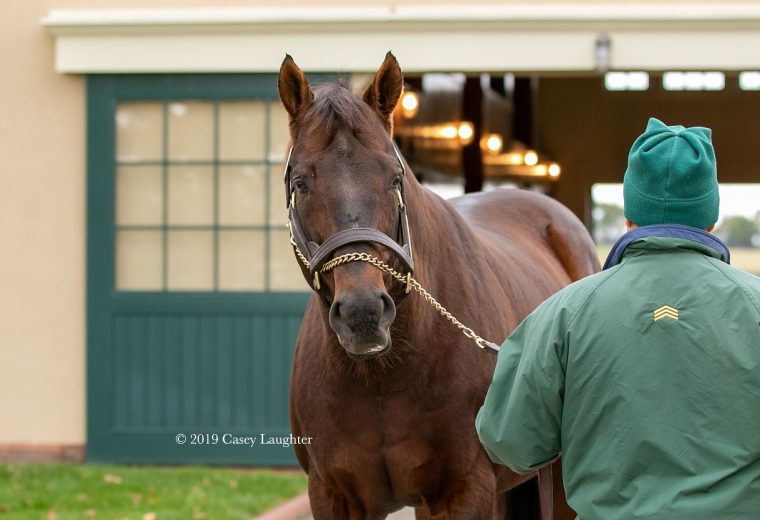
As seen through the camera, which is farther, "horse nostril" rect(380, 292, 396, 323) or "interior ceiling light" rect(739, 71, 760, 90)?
"interior ceiling light" rect(739, 71, 760, 90)

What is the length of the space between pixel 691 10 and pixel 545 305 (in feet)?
19.6

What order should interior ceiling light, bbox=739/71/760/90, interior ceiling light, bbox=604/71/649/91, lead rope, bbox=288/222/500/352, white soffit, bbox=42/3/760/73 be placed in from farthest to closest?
interior ceiling light, bbox=604/71/649/91 → interior ceiling light, bbox=739/71/760/90 → white soffit, bbox=42/3/760/73 → lead rope, bbox=288/222/500/352

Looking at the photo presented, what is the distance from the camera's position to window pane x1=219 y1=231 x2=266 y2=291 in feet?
27.2

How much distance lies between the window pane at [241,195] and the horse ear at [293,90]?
193 inches

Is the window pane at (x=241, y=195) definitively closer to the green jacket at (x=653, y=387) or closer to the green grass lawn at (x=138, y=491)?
the green grass lawn at (x=138, y=491)

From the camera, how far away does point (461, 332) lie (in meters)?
3.68

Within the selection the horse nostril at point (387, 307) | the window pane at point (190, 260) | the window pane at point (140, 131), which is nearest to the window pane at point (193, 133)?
the window pane at point (140, 131)

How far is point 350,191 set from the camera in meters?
3.13

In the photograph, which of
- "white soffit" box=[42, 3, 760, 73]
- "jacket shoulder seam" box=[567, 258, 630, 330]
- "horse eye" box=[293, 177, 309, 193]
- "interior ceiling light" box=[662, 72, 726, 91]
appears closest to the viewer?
"jacket shoulder seam" box=[567, 258, 630, 330]

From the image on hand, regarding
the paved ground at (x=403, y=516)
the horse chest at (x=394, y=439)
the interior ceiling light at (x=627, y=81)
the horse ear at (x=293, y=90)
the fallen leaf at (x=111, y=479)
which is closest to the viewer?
the horse ear at (x=293, y=90)

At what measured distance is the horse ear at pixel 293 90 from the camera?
335cm

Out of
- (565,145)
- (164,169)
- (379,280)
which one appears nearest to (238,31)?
(164,169)

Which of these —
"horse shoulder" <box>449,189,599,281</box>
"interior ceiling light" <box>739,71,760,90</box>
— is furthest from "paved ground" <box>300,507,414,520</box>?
"interior ceiling light" <box>739,71,760,90</box>

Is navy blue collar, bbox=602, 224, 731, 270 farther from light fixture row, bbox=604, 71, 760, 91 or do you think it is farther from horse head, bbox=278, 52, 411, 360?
light fixture row, bbox=604, 71, 760, 91
